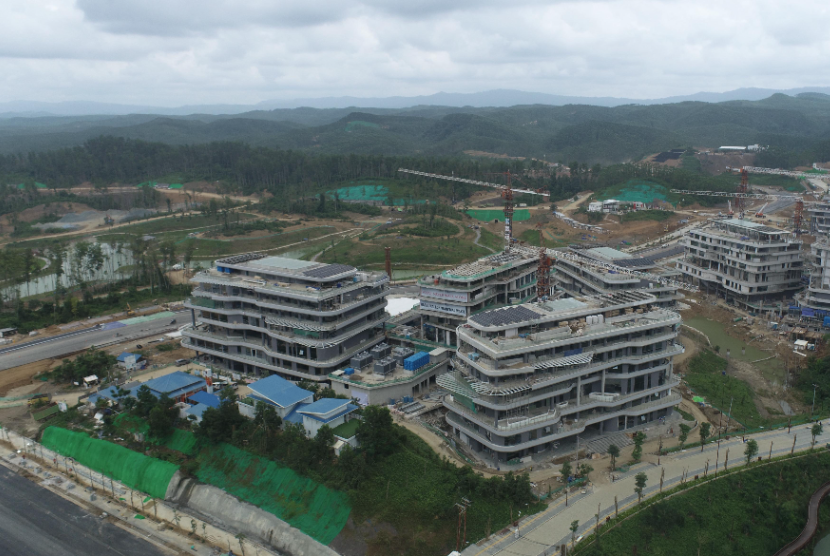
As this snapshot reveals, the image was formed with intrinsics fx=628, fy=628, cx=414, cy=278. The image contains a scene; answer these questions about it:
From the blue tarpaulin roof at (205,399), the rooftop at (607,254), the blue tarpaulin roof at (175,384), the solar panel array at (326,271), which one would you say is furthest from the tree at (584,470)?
the blue tarpaulin roof at (175,384)

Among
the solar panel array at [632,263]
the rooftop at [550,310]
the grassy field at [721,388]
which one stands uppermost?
the rooftop at [550,310]

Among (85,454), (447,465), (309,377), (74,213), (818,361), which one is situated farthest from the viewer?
(74,213)

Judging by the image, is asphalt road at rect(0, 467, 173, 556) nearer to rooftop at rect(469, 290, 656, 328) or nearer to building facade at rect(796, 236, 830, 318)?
rooftop at rect(469, 290, 656, 328)

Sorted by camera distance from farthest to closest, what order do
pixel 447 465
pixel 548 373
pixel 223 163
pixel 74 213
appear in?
pixel 223 163 → pixel 74 213 → pixel 548 373 → pixel 447 465

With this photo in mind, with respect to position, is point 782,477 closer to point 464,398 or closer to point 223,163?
point 464,398

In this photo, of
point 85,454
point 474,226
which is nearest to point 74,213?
point 474,226

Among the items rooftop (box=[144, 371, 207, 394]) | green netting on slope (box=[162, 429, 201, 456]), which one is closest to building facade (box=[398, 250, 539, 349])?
rooftop (box=[144, 371, 207, 394])

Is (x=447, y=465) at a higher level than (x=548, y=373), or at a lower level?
lower

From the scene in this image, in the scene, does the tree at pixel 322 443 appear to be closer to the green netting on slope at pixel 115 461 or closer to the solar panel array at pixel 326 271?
the green netting on slope at pixel 115 461
